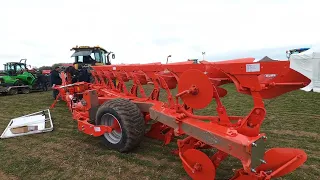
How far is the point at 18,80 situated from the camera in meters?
15.4

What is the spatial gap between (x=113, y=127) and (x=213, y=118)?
6.73ft

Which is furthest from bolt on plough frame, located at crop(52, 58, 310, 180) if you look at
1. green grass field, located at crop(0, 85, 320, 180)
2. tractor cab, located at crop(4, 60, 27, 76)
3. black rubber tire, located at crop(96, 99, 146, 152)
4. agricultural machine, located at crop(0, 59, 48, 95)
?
tractor cab, located at crop(4, 60, 27, 76)

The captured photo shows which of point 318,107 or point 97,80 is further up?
point 97,80

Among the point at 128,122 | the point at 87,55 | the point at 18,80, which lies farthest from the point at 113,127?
the point at 18,80

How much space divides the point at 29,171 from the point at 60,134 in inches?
72.9

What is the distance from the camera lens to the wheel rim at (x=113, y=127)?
4402mm

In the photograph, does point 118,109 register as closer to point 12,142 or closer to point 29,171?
point 29,171

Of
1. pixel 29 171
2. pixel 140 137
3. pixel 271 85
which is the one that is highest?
pixel 271 85

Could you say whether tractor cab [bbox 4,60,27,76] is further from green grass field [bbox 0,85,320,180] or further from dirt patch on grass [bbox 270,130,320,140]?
dirt patch on grass [bbox 270,130,320,140]

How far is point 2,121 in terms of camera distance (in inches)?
283

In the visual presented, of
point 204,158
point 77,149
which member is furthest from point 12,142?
point 204,158

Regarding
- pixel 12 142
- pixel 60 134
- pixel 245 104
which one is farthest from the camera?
pixel 245 104

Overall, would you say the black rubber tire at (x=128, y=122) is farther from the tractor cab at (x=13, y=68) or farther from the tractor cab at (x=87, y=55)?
the tractor cab at (x=13, y=68)

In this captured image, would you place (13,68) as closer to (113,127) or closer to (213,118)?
(113,127)
